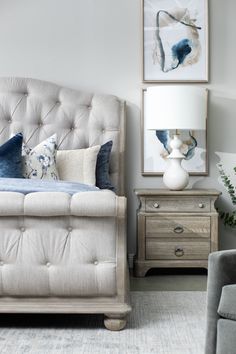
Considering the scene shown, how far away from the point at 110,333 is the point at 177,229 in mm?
1538

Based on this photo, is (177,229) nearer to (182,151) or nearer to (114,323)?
(182,151)

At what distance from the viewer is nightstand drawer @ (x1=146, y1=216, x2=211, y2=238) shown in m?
4.15

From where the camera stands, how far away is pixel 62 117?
14.6 ft

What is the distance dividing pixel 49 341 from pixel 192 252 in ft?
5.89

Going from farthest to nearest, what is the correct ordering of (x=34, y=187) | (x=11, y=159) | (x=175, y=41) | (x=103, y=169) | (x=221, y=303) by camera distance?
1. (x=175, y=41)
2. (x=103, y=169)
3. (x=11, y=159)
4. (x=34, y=187)
5. (x=221, y=303)

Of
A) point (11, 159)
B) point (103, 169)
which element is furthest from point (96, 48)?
point (11, 159)

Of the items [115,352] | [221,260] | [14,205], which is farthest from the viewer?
[14,205]

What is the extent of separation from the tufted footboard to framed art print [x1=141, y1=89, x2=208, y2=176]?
74.8 inches

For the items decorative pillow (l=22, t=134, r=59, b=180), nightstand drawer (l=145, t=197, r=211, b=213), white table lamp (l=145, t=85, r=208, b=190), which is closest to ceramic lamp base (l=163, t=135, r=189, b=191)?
white table lamp (l=145, t=85, r=208, b=190)

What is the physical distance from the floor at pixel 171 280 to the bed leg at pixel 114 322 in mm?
998

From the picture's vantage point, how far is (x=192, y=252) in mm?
4172

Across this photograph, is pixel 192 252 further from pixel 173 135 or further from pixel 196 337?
pixel 196 337

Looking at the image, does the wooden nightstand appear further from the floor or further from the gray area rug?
the gray area rug

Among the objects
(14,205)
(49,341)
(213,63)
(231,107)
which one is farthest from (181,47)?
(49,341)
